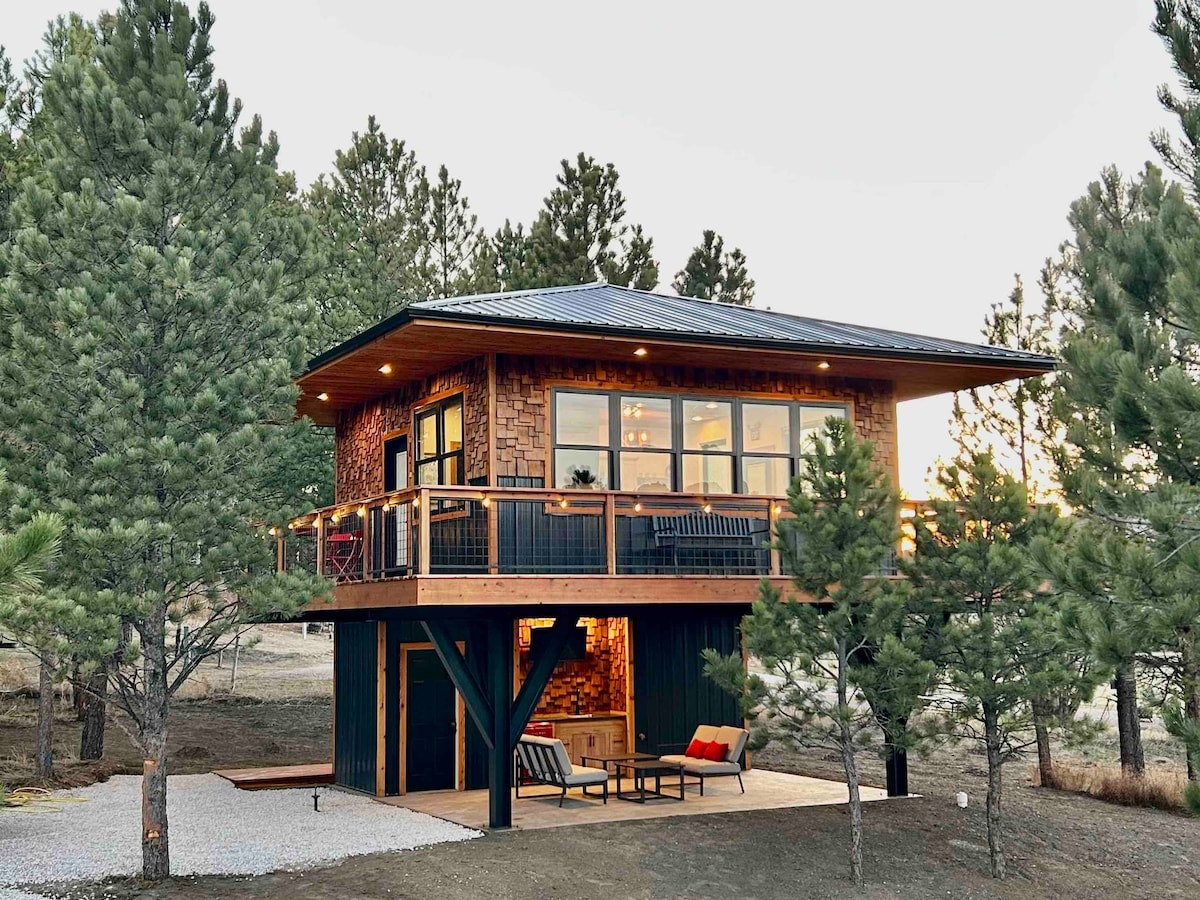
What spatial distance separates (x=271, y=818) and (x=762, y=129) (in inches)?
823

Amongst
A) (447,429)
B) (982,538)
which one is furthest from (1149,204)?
(447,429)

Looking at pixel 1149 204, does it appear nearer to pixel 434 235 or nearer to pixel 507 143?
pixel 434 235

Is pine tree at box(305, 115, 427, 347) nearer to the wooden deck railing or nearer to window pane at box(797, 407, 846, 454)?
window pane at box(797, 407, 846, 454)

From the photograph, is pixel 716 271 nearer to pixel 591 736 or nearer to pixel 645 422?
pixel 645 422

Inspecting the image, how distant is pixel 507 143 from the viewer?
31.8m

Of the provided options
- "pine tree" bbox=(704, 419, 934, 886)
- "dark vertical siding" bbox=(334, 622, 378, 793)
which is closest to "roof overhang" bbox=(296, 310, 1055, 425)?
"pine tree" bbox=(704, 419, 934, 886)

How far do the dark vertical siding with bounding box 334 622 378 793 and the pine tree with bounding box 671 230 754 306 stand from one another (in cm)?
1688

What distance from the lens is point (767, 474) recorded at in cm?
1439

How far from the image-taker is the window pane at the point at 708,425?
1408cm

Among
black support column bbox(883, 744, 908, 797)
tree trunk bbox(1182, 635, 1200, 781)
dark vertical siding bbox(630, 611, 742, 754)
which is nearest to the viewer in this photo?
tree trunk bbox(1182, 635, 1200, 781)

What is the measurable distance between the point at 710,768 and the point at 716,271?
19.2 metres

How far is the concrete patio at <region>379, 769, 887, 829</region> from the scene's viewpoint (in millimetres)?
12477

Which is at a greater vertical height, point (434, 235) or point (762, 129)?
point (762, 129)

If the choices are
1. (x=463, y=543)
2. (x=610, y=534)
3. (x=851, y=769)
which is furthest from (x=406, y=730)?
(x=851, y=769)
